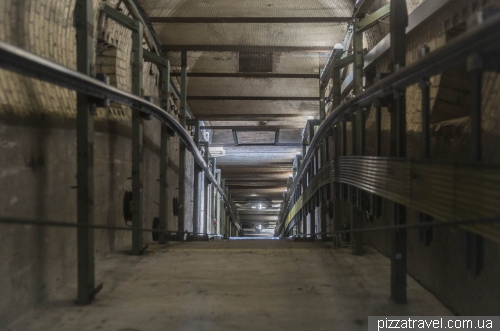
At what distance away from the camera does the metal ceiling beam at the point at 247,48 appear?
247 inches

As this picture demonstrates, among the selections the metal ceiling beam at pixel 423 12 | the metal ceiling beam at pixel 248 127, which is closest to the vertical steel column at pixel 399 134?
the metal ceiling beam at pixel 423 12

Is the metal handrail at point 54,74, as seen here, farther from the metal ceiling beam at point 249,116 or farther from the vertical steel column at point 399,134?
the metal ceiling beam at point 249,116

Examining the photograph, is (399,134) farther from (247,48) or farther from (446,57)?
(247,48)

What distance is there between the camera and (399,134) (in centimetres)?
203

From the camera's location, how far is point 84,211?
2.12 m

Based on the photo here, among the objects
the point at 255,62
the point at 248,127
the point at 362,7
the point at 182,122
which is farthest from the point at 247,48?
the point at 248,127

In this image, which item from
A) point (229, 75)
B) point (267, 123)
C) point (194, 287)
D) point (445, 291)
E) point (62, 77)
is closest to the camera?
point (62, 77)

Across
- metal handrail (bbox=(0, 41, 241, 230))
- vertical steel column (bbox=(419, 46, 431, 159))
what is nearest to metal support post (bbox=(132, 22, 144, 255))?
metal handrail (bbox=(0, 41, 241, 230))

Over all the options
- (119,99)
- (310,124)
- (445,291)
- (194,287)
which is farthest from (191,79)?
(445,291)

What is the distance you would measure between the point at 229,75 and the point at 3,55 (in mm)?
5985

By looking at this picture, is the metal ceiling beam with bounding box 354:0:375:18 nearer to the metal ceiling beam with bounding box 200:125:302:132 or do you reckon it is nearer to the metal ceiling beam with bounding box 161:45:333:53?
the metal ceiling beam with bounding box 161:45:333:53

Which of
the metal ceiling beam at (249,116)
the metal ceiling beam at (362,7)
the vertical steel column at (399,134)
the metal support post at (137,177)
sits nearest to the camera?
the vertical steel column at (399,134)

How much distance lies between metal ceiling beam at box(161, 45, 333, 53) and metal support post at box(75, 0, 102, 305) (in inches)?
163

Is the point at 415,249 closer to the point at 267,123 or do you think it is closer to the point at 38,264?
the point at 38,264
